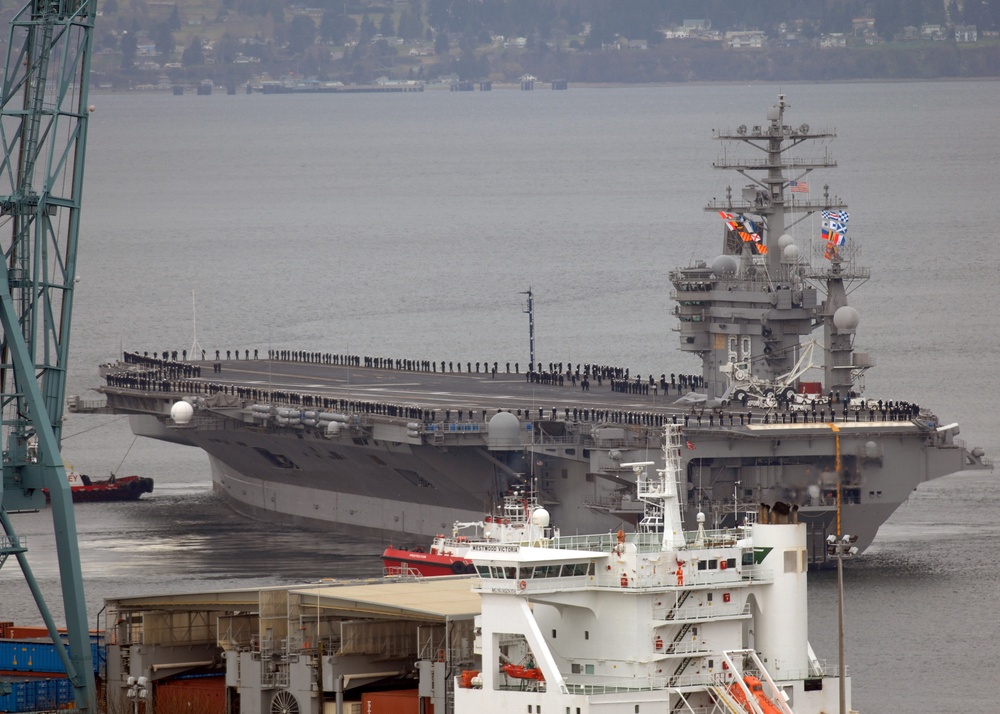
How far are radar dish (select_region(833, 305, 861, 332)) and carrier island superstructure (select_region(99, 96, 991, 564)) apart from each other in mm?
77

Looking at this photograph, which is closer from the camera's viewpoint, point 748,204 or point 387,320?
point 748,204

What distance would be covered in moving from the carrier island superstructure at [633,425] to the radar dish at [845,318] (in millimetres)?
77

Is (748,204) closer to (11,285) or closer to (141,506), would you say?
(141,506)

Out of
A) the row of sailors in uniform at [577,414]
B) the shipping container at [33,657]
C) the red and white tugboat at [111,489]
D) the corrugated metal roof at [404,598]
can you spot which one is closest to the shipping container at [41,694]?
the shipping container at [33,657]

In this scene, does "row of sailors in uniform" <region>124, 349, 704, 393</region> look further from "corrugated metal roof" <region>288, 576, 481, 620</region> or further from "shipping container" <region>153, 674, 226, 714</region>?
"shipping container" <region>153, 674, 226, 714</region>

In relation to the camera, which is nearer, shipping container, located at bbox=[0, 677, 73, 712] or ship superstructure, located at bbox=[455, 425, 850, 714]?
ship superstructure, located at bbox=[455, 425, 850, 714]

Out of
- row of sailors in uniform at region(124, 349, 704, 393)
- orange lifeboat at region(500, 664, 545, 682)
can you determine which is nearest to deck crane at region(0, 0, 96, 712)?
orange lifeboat at region(500, 664, 545, 682)

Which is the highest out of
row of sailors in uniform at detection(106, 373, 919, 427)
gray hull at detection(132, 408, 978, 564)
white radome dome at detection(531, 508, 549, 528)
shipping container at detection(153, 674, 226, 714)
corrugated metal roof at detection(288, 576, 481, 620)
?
row of sailors in uniform at detection(106, 373, 919, 427)

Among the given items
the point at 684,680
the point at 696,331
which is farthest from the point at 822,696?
the point at 696,331

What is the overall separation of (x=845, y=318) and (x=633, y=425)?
7.54 metres

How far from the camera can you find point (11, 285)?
42562 millimetres

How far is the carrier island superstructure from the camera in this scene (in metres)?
60.6

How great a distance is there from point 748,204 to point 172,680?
3262cm

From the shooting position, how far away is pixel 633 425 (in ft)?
201
